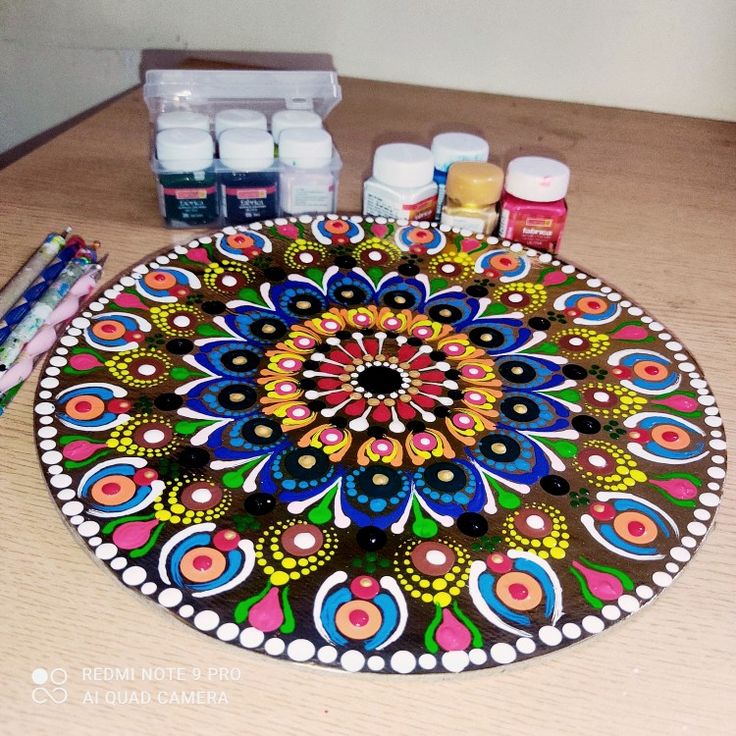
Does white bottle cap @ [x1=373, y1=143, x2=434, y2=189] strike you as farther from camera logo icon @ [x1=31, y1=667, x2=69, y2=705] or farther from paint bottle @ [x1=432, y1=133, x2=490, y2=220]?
camera logo icon @ [x1=31, y1=667, x2=69, y2=705]

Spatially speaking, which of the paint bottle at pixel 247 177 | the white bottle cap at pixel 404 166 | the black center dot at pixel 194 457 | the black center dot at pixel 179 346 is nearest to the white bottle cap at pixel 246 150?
the paint bottle at pixel 247 177

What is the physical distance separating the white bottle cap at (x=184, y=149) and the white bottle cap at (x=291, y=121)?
7 centimetres

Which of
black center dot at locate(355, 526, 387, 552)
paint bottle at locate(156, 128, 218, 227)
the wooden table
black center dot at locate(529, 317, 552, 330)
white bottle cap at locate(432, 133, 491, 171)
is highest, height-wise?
white bottle cap at locate(432, 133, 491, 171)

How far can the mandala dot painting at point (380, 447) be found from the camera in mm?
430

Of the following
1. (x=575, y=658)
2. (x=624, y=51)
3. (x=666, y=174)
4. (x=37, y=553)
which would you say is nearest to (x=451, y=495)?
(x=575, y=658)

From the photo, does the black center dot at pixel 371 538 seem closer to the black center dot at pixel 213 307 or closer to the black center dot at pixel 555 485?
the black center dot at pixel 555 485

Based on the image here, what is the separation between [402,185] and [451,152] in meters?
0.06

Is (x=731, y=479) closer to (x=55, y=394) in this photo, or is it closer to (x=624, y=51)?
(x=55, y=394)

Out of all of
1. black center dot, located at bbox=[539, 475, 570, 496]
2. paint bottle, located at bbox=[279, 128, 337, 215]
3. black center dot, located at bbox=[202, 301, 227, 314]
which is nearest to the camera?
black center dot, located at bbox=[539, 475, 570, 496]

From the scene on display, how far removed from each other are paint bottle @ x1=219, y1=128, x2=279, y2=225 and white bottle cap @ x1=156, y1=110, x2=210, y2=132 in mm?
25

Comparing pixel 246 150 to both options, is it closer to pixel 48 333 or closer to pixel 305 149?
pixel 305 149

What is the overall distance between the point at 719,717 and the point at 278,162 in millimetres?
576

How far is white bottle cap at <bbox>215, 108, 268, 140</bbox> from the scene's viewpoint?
77 centimetres

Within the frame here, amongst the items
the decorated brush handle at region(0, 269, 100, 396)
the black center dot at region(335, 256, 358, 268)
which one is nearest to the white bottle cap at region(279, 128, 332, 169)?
the black center dot at region(335, 256, 358, 268)
